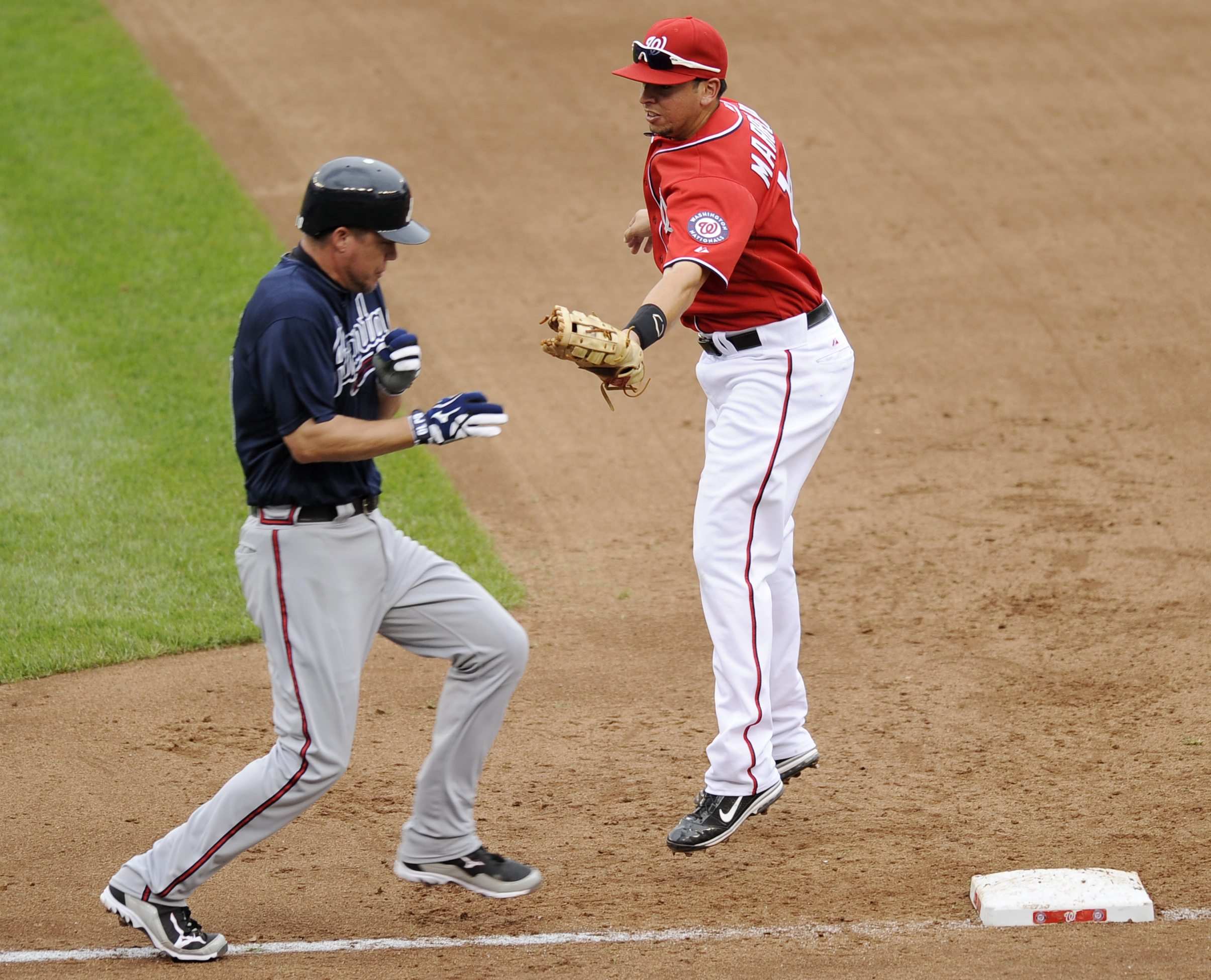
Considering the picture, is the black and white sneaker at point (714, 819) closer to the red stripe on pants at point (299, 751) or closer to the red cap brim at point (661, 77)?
the red stripe on pants at point (299, 751)

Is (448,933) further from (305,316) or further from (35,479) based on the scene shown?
(35,479)

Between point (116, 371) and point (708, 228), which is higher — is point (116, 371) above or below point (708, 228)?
below

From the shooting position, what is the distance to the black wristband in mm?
4055

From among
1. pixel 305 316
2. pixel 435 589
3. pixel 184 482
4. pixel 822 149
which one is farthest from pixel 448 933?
pixel 822 149

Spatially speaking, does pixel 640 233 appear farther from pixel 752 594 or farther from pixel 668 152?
pixel 752 594

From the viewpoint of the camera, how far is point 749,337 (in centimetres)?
453

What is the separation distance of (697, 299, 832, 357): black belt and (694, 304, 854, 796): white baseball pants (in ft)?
0.06

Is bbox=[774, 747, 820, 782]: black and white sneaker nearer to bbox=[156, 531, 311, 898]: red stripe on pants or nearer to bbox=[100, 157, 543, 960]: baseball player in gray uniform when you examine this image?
bbox=[100, 157, 543, 960]: baseball player in gray uniform

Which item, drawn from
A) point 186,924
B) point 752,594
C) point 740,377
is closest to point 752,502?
point 752,594

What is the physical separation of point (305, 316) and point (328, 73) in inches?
380

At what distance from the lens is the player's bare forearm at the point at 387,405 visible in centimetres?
407

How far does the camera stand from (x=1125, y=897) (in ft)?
12.9

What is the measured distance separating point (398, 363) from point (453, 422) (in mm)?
233

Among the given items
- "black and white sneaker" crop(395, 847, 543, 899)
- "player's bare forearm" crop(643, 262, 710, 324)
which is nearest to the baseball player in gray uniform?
"black and white sneaker" crop(395, 847, 543, 899)
